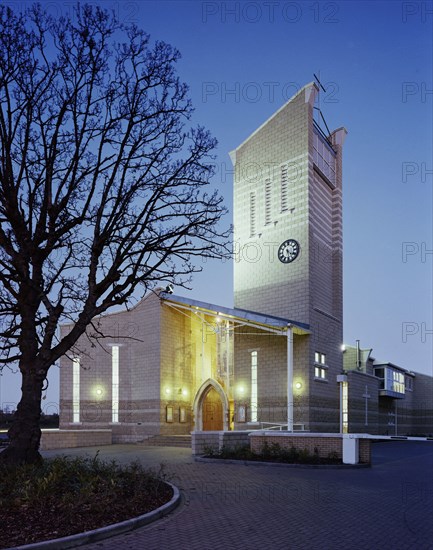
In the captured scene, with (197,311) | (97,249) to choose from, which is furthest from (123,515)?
(197,311)

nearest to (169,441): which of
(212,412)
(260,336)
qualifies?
(212,412)

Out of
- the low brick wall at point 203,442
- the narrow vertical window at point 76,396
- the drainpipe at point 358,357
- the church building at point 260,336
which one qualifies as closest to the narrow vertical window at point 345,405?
the church building at point 260,336

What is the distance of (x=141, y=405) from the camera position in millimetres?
34375

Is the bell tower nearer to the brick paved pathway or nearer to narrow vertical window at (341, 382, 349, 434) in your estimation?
narrow vertical window at (341, 382, 349, 434)

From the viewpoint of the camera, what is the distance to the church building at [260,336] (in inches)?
1214

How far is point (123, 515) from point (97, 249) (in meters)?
6.80

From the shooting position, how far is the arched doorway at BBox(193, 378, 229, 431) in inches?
1307

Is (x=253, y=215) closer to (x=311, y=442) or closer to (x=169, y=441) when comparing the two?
(x=169, y=441)

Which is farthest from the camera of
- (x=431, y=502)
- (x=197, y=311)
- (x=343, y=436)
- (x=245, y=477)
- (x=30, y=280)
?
(x=197, y=311)

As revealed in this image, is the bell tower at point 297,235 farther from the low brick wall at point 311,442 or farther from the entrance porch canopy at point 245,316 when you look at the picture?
the low brick wall at point 311,442

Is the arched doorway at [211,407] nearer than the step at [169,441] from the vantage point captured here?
No

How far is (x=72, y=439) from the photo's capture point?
98.9ft

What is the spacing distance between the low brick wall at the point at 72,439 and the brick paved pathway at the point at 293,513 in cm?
1376

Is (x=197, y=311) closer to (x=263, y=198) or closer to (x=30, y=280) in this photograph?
(x=263, y=198)
